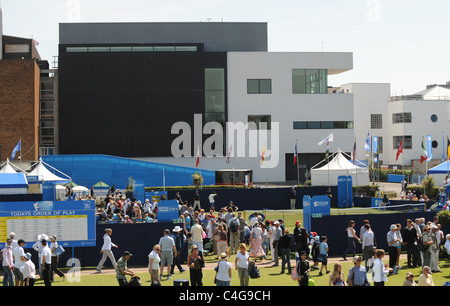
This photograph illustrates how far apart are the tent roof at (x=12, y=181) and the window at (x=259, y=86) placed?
1397 inches

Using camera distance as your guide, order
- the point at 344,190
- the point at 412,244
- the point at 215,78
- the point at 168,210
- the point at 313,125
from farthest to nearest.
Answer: the point at 313,125 → the point at 215,78 → the point at 344,190 → the point at 168,210 → the point at 412,244

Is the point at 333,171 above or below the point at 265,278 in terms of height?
above

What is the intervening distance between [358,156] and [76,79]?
38.1m

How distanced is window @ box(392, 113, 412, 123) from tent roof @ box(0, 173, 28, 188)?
196ft

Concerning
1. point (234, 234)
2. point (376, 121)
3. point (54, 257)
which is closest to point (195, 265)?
point (54, 257)

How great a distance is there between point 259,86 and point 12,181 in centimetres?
3692

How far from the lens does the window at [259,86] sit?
217 ft

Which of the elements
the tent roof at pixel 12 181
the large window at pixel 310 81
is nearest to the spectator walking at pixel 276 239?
the tent roof at pixel 12 181

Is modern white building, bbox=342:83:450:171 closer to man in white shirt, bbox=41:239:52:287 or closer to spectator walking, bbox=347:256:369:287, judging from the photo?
man in white shirt, bbox=41:239:52:287

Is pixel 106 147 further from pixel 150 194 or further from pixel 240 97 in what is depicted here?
pixel 150 194

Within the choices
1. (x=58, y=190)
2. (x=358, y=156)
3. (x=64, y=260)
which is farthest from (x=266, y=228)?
(x=358, y=156)

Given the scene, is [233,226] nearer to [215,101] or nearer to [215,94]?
[215,101]

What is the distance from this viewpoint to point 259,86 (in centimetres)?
6650

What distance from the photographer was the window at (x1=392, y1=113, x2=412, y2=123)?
274 ft
